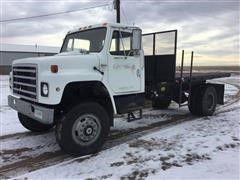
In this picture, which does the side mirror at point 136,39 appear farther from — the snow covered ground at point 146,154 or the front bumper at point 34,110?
the front bumper at point 34,110

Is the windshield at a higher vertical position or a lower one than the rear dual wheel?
higher

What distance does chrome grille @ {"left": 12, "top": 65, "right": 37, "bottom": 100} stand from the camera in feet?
17.8

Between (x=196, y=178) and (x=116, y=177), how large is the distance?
4.03ft

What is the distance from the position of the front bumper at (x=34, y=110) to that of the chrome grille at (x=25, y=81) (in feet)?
0.47

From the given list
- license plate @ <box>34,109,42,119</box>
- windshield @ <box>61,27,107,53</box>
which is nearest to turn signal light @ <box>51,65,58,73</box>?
license plate @ <box>34,109,42,119</box>

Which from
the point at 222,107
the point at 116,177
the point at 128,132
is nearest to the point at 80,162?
the point at 116,177

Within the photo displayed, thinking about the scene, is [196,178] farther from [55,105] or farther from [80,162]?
[55,105]

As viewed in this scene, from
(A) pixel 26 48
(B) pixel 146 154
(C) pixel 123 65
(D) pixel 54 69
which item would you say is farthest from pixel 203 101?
(A) pixel 26 48

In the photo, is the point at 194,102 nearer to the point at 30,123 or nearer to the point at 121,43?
the point at 121,43

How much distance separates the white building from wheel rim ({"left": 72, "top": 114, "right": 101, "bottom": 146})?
48.1 m

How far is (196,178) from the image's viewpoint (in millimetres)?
4500

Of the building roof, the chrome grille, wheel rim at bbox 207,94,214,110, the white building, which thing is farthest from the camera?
the building roof

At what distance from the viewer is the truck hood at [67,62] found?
5238 mm

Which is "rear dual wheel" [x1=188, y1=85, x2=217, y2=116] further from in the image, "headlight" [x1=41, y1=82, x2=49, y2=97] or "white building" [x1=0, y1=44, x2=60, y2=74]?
"white building" [x1=0, y1=44, x2=60, y2=74]
